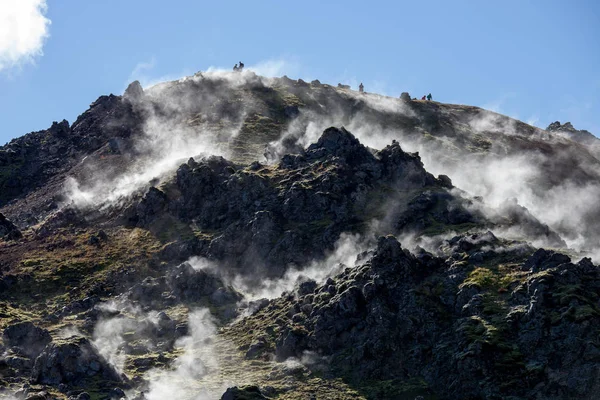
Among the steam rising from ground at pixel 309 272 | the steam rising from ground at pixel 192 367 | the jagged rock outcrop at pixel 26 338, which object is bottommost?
the steam rising from ground at pixel 192 367

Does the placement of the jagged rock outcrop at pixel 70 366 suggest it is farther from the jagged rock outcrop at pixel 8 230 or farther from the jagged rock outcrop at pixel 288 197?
the jagged rock outcrop at pixel 8 230

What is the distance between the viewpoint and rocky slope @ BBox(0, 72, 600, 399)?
91000 mm

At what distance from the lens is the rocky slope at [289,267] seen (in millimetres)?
91000

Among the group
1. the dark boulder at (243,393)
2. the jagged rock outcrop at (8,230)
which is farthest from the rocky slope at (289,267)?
the jagged rock outcrop at (8,230)

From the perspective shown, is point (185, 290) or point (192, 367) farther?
point (185, 290)

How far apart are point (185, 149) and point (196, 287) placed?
193ft

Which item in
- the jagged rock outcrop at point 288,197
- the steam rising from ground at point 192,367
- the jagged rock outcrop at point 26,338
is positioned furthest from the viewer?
the jagged rock outcrop at point 288,197

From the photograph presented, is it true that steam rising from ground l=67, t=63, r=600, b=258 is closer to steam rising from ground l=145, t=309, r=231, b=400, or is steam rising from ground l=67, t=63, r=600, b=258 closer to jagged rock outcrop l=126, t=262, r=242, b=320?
jagged rock outcrop l=126, t=262, r=242, b=320

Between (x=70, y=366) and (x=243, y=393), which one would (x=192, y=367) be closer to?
(x=70, y=366)

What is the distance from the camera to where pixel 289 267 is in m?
124

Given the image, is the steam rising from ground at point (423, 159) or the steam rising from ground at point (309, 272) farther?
the steam rising from ground at point (423, 159)

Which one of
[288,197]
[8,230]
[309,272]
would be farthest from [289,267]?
[8,230]

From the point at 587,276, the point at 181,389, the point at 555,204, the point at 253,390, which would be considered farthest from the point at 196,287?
the point at 555,204

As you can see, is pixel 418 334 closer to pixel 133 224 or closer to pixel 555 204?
pixel 133 224
